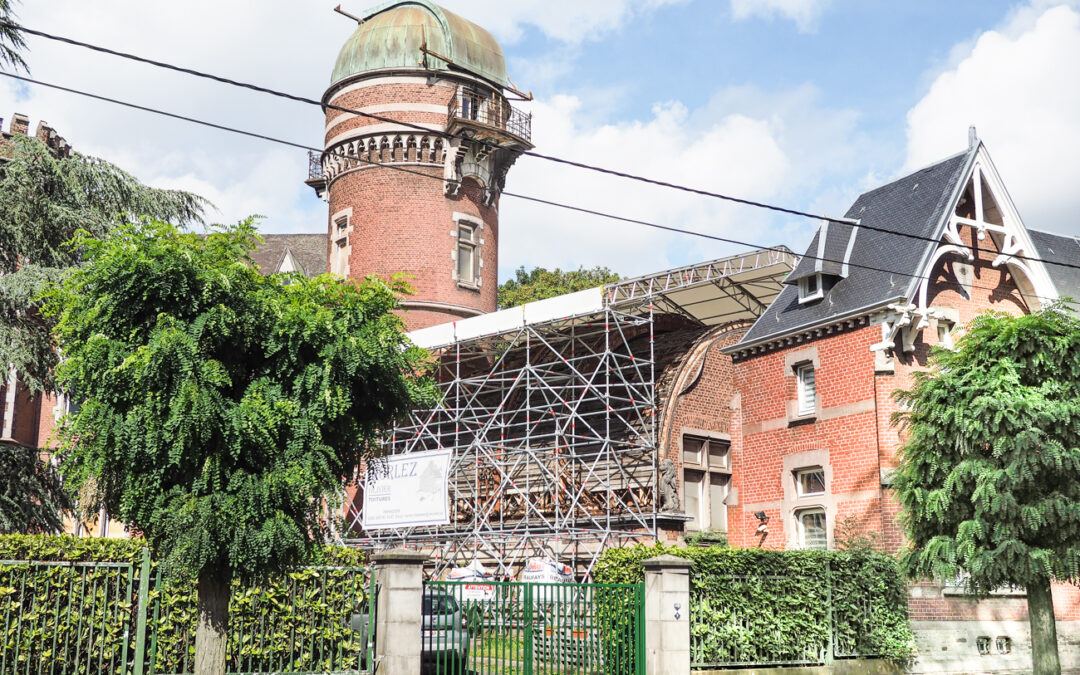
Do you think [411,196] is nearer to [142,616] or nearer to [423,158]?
[423,158]

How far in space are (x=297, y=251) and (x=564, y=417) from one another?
86.2ft

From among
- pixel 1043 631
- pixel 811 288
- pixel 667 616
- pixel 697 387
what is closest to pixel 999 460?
pixel 1043 631

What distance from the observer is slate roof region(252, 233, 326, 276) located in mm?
51625

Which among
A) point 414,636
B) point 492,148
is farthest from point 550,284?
point 414,636

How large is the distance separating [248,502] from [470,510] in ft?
74.9

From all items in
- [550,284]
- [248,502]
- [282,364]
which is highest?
[550,284]

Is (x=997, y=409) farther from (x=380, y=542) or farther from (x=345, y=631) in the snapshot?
(x=380, y=542)

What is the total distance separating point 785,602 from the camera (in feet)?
61.1

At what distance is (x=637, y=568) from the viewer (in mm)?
18109

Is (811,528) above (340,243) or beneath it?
beneath

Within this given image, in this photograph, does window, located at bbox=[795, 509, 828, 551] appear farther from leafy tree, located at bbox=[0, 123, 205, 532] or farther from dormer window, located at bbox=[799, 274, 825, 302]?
leafy tree, located at bbox=[0, 123, 205, 532]

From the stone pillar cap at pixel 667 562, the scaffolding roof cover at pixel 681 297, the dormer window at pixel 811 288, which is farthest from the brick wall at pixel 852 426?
the stone pillar cap at pixel 667 562

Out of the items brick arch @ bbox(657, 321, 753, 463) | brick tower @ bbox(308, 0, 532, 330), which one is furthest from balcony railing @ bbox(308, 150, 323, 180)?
brick arch @ bbox(657, 321, 753, 463)

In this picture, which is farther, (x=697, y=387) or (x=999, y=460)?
(x=697, y=387)
